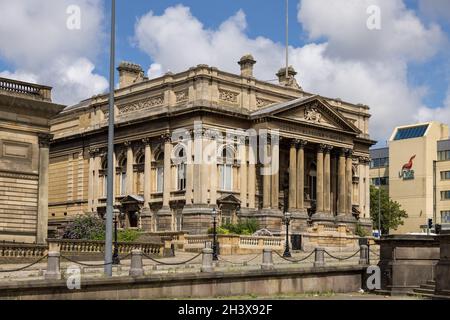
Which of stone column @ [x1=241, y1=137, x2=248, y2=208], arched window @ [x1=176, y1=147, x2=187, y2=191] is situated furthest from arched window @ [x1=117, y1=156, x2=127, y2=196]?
stone column @ [x1=241, y1=137, x2=248, y2=208]

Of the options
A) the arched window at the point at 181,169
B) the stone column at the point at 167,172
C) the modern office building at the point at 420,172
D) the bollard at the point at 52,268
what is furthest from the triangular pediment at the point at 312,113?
the bollard at the point at 52,268

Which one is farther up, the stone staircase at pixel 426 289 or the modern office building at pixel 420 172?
the modern office building at pixel 420 172

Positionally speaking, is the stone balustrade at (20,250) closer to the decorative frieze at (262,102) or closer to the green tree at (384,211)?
the decorative frieze at (262,102)

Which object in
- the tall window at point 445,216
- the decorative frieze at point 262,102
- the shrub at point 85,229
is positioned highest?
the decorative frieze at point 262,102

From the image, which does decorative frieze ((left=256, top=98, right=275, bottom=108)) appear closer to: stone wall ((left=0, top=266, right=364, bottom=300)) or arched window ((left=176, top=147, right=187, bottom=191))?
arched window ((left=176, top=147, right=187, bottom=191))

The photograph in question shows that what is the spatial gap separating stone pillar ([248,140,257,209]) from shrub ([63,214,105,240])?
12610 mm

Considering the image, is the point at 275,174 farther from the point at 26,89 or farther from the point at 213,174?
the point at 26,89

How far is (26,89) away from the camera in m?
50.5

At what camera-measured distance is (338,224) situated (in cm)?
7450

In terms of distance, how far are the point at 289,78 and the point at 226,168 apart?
566 inches

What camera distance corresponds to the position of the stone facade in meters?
49.5

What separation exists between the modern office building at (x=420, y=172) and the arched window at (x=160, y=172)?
48863mm

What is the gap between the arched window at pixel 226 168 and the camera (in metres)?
69.4

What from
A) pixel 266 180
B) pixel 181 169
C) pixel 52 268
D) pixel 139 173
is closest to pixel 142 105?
pixel 139 173
